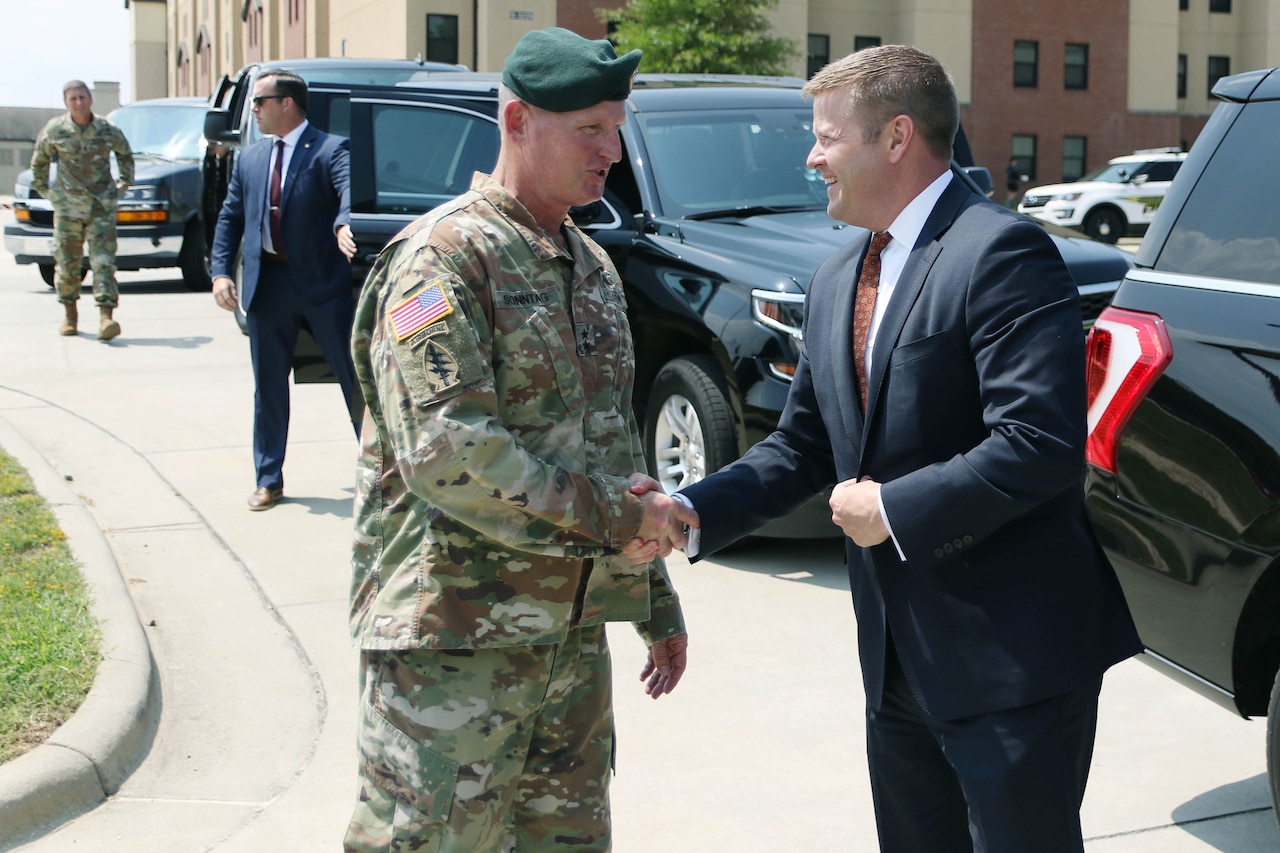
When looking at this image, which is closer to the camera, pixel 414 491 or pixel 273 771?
pixel 414 491

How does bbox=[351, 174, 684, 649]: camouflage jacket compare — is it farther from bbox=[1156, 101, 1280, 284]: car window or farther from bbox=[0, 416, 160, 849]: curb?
bbox=[0, 416, 160, 849]: curb

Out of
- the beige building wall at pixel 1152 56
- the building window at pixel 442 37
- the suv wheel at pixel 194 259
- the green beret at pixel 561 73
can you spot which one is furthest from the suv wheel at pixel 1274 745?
the beige building wall at pixel 1152 56

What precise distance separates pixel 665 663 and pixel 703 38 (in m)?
35.4

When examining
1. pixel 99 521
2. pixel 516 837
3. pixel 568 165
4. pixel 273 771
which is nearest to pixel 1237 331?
pixel 568 165

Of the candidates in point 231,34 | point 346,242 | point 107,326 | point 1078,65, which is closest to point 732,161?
point 346,242

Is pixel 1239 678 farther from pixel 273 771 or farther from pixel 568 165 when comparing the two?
pixel 273 771

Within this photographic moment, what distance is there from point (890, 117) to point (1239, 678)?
1.61 metres

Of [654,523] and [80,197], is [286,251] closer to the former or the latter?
[654,523]

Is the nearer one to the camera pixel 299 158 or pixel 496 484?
pixel 496 484

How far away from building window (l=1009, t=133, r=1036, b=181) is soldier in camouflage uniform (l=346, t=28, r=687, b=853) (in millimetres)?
45885

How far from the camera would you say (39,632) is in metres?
4.63

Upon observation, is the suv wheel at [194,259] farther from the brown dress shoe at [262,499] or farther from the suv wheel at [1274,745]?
the suv wheel at [1274,745]

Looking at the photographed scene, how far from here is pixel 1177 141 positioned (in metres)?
47.9

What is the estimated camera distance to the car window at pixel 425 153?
684cm
